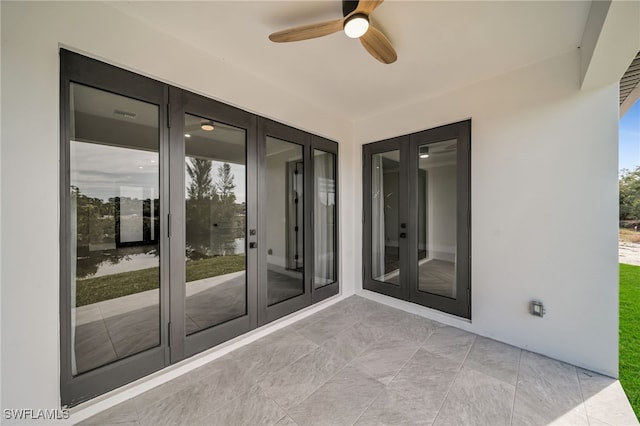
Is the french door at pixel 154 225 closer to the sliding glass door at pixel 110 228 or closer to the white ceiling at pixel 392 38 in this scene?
the sliding glass door at pixel 110 228

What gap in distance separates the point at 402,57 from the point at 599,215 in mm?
2296

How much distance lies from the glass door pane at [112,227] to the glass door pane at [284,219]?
1.14 metres

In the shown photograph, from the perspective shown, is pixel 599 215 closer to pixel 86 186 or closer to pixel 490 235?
pixel 490 235

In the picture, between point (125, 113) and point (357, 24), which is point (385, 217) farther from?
point (125, 113)

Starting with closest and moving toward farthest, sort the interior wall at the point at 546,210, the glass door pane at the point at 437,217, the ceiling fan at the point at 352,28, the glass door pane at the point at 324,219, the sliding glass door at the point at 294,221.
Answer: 1. the ceiling fan at the point at 352,28
2. the interior wall at the point at 546,210
3. the sliding glass door at the point at 294,221
4. the glass door pane at the point at 437,217
5. the glass door pane at the point at 324,219

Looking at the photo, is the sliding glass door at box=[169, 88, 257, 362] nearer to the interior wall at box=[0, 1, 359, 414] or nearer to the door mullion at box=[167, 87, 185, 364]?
the door mullion at box=[167, 87, 185, 364]

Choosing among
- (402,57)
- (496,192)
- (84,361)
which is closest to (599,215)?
(496,192)

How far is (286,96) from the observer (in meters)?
2.93

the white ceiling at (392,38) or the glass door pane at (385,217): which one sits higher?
the white ceiling at (392,38)

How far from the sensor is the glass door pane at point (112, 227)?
1701mm

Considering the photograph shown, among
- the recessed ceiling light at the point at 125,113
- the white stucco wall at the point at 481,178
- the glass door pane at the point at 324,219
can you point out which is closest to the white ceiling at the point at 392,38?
the white stucco wall at the point at 481,178

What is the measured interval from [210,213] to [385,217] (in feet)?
8.31

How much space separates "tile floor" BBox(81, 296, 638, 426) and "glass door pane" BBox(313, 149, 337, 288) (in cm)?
110

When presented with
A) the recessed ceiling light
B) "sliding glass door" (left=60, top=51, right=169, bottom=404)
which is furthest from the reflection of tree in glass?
the recessed ceiling light
